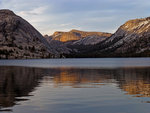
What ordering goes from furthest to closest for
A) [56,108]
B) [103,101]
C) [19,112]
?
[103,101]
[56,108]
[19,112]

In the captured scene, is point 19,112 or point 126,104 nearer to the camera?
point 19,112

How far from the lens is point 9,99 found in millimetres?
33125

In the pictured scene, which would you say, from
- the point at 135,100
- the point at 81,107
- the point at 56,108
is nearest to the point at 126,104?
the point at 135,100

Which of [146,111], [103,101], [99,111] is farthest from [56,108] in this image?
[146,111]

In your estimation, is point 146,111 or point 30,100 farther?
point 30,100

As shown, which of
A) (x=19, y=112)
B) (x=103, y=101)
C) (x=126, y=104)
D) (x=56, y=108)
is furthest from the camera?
(x=103, y=101)

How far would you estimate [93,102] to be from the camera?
31.3 metres

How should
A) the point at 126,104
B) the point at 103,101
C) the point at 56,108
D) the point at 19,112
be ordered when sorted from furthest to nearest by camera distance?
the point at 103,101
the point at 126,104
the point at 56,108
the point at 19,112

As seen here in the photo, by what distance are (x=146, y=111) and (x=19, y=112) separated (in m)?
12.5

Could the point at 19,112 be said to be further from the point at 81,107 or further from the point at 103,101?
the point at 103,101

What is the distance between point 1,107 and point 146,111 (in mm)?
15044

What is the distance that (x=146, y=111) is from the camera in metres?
25.9

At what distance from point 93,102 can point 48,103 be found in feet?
17.6

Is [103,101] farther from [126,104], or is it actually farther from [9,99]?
[9,99]
